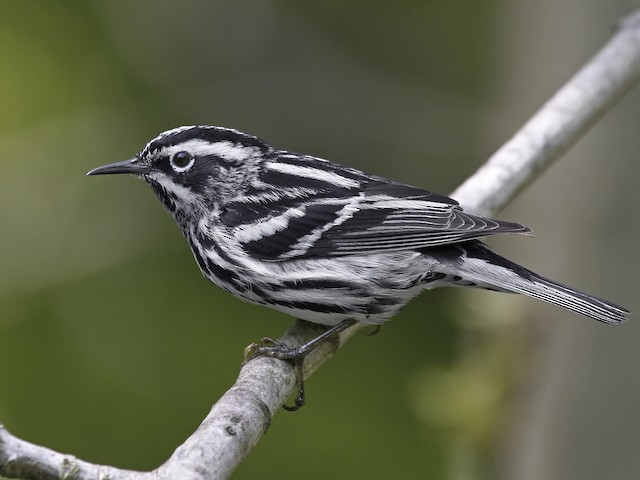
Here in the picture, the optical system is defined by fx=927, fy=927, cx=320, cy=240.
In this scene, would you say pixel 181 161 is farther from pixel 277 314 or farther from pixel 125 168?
pixel 277 314

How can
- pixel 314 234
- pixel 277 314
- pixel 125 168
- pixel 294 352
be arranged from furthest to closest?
pixel 277 314
pixel 125 168
pixel 314 234
pixel 294 352

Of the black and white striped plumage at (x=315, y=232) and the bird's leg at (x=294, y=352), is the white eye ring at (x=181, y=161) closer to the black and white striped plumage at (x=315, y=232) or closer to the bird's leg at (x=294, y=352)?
the black and white striped plumage at (x=315, y=232)

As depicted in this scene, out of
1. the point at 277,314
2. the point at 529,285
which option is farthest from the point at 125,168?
the point at 277,314

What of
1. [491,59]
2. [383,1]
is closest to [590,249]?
[491,59]

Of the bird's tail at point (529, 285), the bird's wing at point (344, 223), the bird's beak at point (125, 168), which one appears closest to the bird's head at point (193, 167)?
the bird's beak at point (125, 168)

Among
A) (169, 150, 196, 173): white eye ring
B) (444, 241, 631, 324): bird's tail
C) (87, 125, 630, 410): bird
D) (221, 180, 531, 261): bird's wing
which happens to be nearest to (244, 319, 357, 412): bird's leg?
(87, 125, 630, 410): bird

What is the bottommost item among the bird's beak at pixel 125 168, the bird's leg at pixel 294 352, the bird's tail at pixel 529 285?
the bird's leg at pixel 294 352

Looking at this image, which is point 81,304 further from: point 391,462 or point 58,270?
point 391,462
